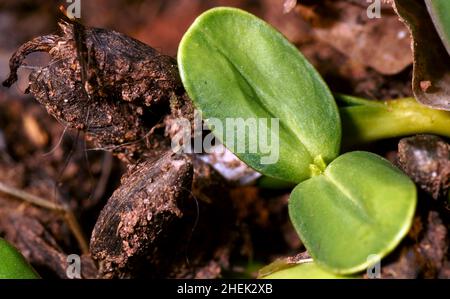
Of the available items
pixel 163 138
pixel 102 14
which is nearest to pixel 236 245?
pixel 163 138

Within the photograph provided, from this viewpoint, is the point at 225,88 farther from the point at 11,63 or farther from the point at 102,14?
the point at 102,14

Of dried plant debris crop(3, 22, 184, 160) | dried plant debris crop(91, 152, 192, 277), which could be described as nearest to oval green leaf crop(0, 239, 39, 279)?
dried plant debris crop(91, 152, 192, 277)

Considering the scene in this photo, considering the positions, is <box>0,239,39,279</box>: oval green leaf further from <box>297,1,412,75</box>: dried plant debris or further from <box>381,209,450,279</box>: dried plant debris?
<box>297,1,412,75</box>: dried plant debris

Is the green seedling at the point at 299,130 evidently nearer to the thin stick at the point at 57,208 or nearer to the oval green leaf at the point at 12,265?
the oval green leaf at the point at 12,265

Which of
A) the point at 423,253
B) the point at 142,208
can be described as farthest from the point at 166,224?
the point at 423,253

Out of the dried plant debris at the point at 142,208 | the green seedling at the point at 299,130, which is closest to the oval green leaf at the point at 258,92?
the green seedling at the point at 299,130

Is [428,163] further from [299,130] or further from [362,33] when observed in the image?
[362,33]

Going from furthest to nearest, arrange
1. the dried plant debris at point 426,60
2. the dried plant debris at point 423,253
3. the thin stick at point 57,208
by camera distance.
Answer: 1. the thin stick at point 57,208
2. the dried plant debris at point 426,60
3. the dried plant debris at point 423,253
